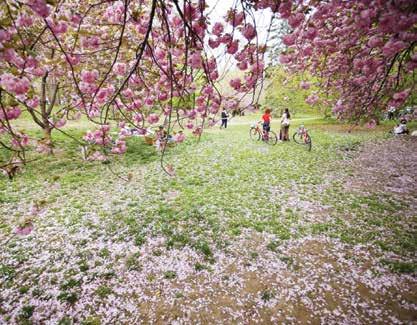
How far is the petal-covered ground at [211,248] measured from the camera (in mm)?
3115

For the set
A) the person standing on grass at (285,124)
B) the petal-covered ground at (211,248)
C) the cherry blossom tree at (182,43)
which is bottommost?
the petal-covered ground at (211,248)

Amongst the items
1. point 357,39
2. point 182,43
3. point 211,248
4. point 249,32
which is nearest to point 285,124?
point 357,39

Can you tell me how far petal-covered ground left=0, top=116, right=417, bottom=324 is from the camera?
3115 millimetres

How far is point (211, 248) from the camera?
4.36m

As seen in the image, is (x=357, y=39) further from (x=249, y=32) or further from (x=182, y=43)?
(x=182, y=43)

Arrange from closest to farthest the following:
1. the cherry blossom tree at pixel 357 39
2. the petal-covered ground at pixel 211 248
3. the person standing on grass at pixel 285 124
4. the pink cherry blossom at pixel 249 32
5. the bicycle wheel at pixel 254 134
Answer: the cherry blossom tree at pixel 357 39
the pink cherry blossom at pixel 249 32
the petal-covered ground at pixel 211 248
the person standing on grass at pixel 285 124
the bicycle wheel at pixel 254 134

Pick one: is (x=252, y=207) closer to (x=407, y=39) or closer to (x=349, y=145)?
(x=407, y=39)

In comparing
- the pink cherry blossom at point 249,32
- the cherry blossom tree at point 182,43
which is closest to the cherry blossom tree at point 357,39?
the cherry blossom tree at point 182,43

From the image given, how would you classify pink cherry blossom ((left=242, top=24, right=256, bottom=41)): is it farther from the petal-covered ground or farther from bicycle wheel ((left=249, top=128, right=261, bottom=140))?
bicycle wheel ((left=249, top=128, right=261, bottom=140))

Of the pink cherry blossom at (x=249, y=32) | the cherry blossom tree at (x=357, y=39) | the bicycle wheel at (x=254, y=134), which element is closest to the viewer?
the cherry blossom tree at (x=357, y=39)

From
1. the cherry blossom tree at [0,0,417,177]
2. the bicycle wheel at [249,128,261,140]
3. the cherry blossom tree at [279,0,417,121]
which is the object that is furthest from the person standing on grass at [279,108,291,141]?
the cherry blossom tree at [0,0,417,177]

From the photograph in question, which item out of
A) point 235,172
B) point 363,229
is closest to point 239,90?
point 363,229

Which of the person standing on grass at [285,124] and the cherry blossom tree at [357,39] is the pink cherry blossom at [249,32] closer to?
the cherry blossom tree at [357,39]

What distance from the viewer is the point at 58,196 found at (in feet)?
22.2
